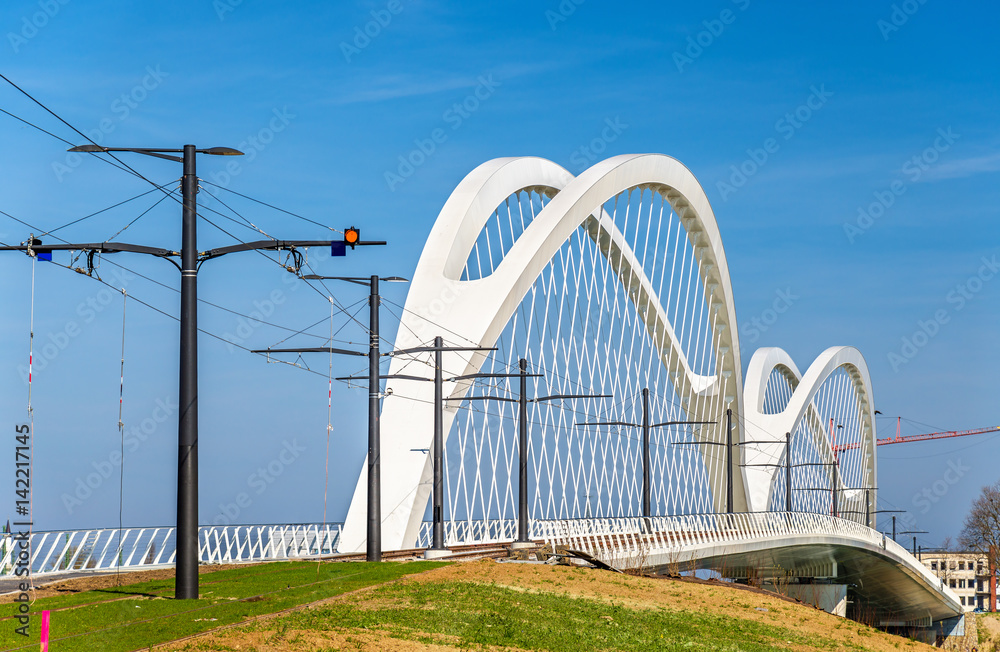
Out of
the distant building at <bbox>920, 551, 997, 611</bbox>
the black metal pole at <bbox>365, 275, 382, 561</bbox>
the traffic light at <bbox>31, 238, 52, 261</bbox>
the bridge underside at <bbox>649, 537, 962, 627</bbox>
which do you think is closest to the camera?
the traffic light at <bbox>31, 238, 52, 261</bbox>

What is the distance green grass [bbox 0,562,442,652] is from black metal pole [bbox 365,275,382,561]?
3510 mm

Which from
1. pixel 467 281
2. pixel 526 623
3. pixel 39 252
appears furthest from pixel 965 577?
pixel 39 252

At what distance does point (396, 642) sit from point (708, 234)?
45.8 m

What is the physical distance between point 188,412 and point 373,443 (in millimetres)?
11256

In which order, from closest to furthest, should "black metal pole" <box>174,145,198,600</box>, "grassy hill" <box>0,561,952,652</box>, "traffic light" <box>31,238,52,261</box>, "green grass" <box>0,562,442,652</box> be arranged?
"green grass" <box>0,562,442,652</box>, "grassy hill" <box>0,561,952,652</box>, "black metal pole" <box>174,145,198,600</box>, "traffic light" <box>31,238,52,261</box>

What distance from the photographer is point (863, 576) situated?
240ft

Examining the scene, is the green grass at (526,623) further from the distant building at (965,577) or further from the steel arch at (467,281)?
the distant building at (965,577)

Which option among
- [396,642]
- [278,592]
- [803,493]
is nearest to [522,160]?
[278,592]

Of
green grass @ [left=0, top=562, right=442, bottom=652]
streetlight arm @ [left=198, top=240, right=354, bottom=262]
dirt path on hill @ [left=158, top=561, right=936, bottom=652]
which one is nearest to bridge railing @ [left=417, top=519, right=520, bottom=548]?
dirt path on hill @ [left=158, top=561, right=936, bottom=652]

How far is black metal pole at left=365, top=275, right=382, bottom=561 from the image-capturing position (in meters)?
26.1

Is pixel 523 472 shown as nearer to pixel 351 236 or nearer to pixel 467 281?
pixel 467 281

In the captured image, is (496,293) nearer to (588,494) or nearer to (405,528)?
(405,528)

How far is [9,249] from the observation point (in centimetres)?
1670

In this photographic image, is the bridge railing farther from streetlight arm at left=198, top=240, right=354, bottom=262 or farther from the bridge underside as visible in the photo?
the bridge underside
